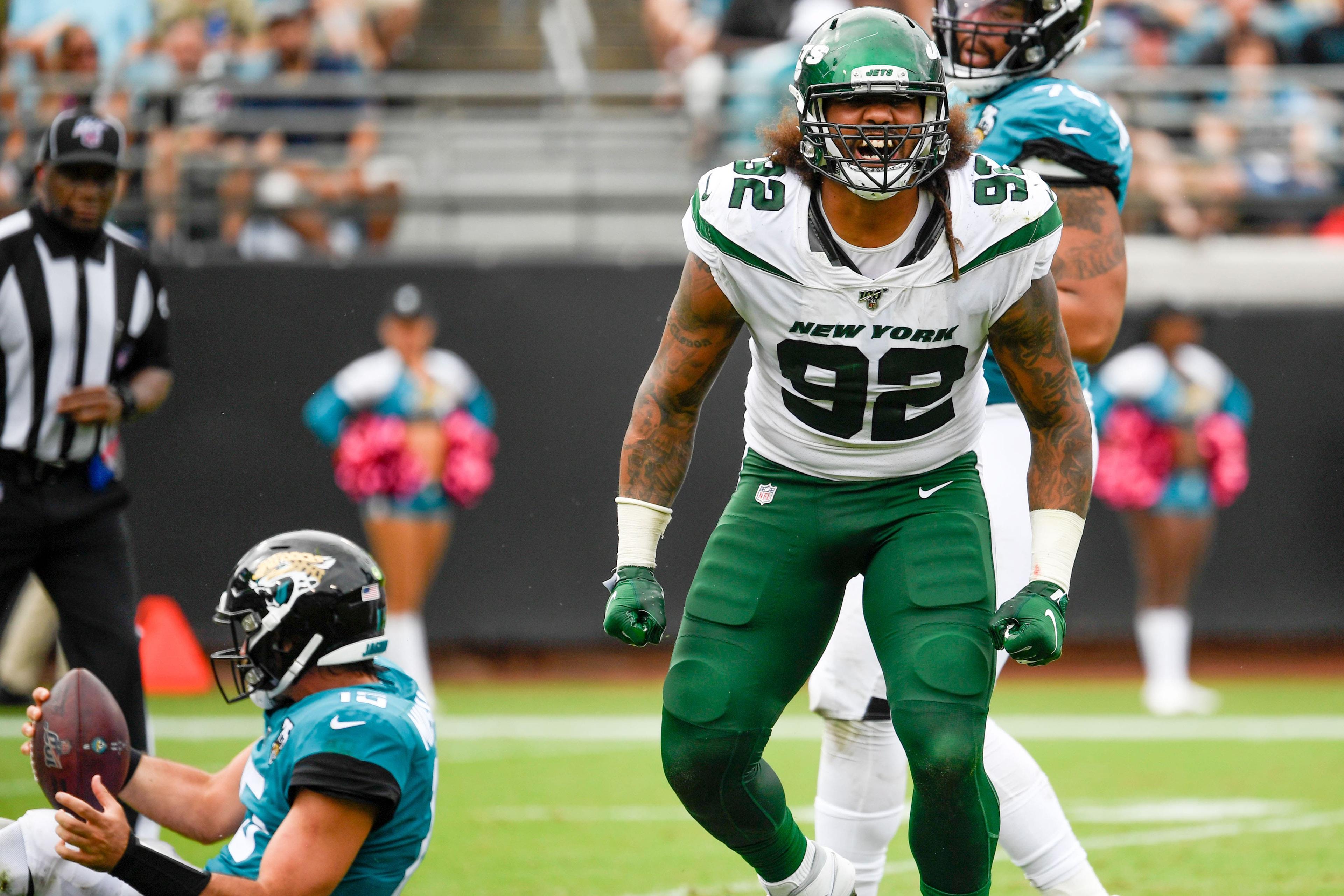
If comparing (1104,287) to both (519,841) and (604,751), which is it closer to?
(519,841)

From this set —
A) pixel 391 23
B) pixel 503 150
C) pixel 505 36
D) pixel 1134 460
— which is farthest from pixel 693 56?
pixel 1134 460

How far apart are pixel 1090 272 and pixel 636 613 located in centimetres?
141

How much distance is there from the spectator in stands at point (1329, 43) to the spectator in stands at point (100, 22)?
8.33 meters

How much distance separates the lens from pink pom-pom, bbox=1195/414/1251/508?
390 inches

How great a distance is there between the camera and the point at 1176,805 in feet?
21.5

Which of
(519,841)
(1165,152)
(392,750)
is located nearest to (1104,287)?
(392,750)

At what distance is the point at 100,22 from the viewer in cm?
1132

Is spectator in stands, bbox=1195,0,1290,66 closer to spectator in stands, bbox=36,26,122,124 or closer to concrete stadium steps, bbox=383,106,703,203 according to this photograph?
concrete stadium steps, bbox=383,106,703,203

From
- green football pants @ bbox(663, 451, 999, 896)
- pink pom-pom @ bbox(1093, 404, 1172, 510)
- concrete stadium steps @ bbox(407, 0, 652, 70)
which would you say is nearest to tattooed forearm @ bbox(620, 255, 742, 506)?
green football pants @ bbox(663, 451, 999, 896)

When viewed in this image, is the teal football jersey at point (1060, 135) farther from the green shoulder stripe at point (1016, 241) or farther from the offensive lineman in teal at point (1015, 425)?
the green shoulder stripe at point (1016, 241)

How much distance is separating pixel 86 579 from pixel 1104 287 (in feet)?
10.8

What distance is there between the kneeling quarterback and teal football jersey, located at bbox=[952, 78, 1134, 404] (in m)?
1.62

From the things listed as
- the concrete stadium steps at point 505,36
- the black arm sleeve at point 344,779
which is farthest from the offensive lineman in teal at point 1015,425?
the concrete stadium steps at point 505,36

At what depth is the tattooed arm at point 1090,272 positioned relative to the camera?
3.86 meters
